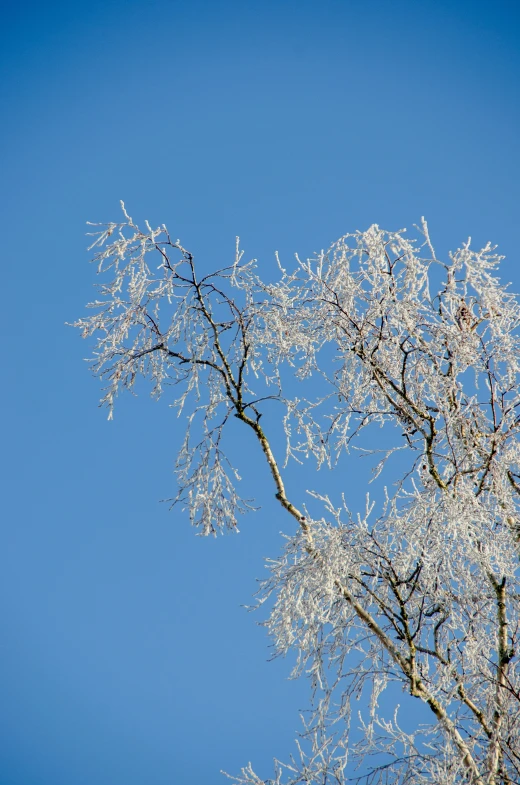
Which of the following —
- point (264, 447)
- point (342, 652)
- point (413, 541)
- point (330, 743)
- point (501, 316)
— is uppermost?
point (501, 316)

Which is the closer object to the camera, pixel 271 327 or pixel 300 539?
pixel 300 539

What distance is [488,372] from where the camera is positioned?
15.5 ft

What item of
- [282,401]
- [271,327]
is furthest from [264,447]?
[271,327]

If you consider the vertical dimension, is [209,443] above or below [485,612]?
above

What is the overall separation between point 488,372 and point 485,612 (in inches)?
54.1

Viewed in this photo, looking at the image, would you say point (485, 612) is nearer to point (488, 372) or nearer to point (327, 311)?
point (488, 372)

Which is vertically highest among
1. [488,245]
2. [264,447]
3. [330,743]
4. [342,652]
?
[488,245]

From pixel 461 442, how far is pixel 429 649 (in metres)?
1.14

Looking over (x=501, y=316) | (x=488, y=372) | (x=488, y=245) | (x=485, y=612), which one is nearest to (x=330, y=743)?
(x=485, y=612)

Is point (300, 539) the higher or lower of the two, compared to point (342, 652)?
higher

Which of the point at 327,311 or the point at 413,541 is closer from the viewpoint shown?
the point at 413,541

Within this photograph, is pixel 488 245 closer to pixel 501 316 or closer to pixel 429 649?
pixel 501 316

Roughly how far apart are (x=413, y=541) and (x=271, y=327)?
4.81 feet

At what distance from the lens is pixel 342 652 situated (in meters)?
4.95
